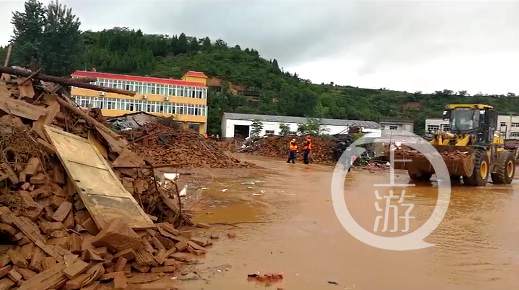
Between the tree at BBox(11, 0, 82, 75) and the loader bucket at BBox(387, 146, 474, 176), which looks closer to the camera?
the loader bucket at BBox(387, 146, 474, 176)

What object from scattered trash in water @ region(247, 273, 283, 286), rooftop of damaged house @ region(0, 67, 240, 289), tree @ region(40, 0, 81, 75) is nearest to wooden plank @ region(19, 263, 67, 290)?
rooftop of damaged house @ region(0, 67, 240, 289)

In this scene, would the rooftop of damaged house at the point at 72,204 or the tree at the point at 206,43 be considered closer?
the rooftop of damaged house at the point at 72,204

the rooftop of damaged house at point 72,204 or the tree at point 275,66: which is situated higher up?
the tree at point 275,66

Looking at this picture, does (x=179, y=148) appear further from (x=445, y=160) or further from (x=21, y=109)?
(x=21, y=109)

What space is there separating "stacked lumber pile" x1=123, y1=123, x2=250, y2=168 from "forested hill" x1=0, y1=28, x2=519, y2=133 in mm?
46119

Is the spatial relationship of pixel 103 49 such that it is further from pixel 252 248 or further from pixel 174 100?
pixel 252 248

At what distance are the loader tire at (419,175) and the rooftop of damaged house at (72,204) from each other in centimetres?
1066

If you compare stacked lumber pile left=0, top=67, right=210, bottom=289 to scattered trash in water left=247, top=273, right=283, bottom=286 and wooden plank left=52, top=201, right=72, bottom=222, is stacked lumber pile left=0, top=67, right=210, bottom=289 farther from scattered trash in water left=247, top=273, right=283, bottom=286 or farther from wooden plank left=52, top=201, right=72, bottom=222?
scattered trash in water left=247, top=273, right=283, bottom=286

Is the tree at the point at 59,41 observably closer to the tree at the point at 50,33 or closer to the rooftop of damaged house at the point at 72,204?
the tree at the point at 50,33

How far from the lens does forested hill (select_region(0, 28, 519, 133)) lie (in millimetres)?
80125

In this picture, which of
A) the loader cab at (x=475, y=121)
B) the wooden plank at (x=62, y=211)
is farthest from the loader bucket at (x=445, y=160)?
the wooden plank at (x=62, y=211)

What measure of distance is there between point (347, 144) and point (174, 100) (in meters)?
31.6

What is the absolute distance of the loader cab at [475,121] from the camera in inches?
663

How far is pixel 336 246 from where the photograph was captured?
294 inches
